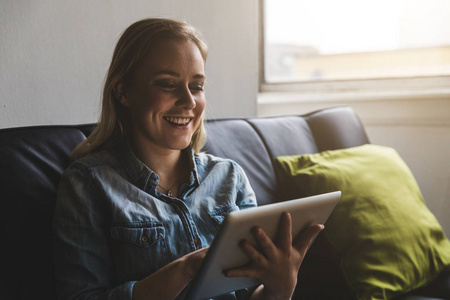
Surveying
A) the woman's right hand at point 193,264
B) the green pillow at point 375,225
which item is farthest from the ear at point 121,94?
the green pillow at point 375,225

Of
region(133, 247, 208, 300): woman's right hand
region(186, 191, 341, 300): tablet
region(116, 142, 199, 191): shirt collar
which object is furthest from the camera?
region(116, 142, 199, 191): shirt collar

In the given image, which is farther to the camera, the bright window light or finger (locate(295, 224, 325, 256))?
the bright window light

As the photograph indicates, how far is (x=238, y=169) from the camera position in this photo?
3.86 ft

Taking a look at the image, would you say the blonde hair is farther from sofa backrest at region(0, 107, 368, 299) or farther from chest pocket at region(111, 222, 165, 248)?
chest pocket at region(111, 222, 165, 248)

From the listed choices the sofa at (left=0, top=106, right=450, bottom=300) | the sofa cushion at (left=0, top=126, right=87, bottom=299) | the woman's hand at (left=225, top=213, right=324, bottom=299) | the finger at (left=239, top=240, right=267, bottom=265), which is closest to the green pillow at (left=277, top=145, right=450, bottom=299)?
the sofa at (left=0, top=106, right=450, bottom=300)

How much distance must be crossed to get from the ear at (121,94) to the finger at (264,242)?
435 millimetres

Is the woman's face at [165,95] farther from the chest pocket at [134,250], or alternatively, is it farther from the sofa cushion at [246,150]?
the sofa cushion at [246,150]

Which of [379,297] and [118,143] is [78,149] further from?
[379,297]

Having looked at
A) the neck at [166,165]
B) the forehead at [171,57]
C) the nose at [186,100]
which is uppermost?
the forehead at [171,57]

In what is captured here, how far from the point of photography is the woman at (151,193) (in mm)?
857

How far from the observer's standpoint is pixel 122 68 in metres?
1.03

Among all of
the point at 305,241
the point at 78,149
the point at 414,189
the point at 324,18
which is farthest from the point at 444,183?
the point at 78,149

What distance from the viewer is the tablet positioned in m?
0.73

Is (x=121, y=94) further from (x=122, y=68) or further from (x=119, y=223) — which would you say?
(x=119, y=223)
